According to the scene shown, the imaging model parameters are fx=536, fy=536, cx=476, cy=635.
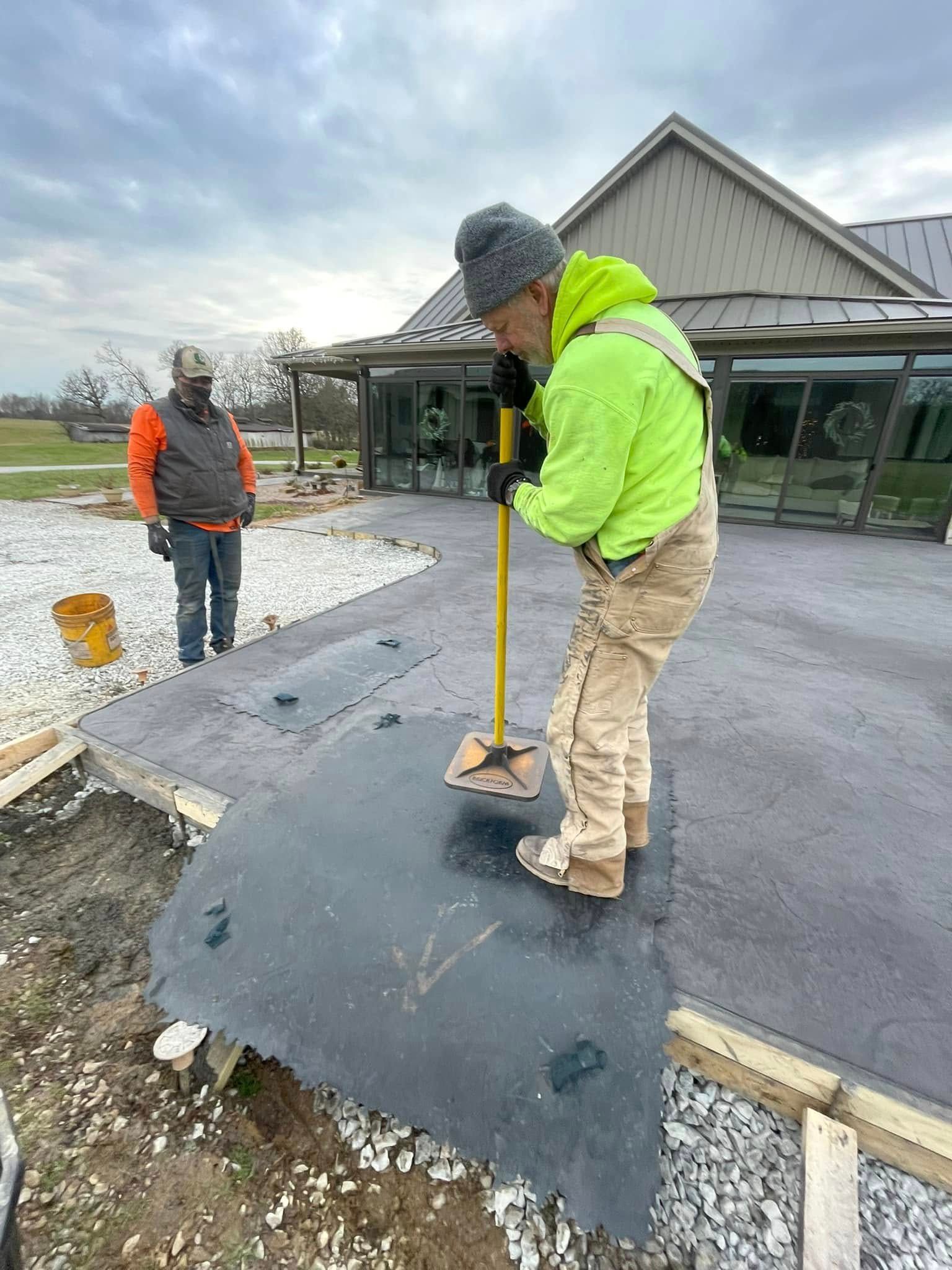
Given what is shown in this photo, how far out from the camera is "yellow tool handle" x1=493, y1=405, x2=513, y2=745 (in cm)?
177

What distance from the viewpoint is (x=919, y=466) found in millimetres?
7352

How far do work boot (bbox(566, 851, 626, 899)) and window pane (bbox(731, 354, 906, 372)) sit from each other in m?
8.35

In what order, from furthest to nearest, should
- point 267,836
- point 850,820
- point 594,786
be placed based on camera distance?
point 850,820 → point 267,836 → point 594,786

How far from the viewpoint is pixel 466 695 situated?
2803mm

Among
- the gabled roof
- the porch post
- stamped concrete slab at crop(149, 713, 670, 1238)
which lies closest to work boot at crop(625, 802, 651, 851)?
stamped concrete slab at crop(149, 713, 670, 1238)

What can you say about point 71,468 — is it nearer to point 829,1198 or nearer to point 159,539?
point 159,539

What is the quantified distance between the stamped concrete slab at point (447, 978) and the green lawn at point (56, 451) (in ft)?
40.3

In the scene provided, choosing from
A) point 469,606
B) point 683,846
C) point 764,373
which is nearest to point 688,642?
point 469,606

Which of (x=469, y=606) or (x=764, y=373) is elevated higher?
(x=764, y=373)

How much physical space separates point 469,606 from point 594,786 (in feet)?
9.50

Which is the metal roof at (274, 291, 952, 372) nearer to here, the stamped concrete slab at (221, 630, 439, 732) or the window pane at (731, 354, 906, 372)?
the window pane at (731, 354, 906, 372)

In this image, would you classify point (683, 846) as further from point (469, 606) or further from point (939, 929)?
point (469, 606)

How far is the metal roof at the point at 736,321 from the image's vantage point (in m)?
6.73

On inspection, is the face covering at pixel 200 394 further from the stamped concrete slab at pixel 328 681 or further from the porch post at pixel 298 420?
the porch post at pixel 298 420
